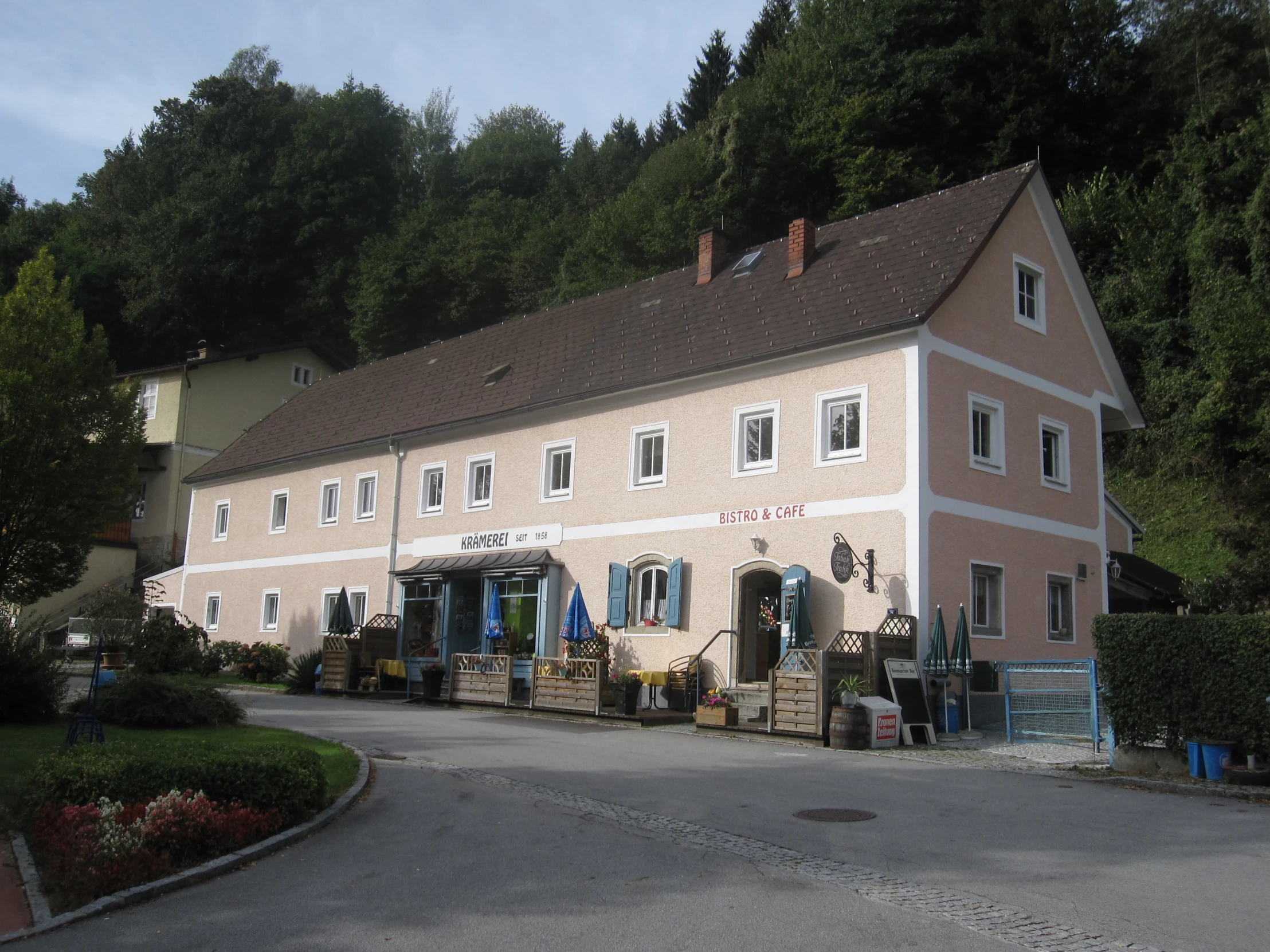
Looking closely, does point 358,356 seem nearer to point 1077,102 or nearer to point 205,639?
point 205,639

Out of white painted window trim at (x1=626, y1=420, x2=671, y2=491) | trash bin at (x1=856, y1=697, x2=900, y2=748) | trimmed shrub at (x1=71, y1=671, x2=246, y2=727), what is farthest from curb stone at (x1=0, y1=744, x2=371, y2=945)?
white painted window trim at (x1=626, y1=420, x2=671, y2=491)

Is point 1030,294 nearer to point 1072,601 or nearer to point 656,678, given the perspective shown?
point 1072,601

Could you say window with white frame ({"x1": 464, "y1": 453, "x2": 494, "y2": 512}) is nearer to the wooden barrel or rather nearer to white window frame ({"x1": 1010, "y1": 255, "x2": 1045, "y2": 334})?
white window frame ({"x1": 1010, "y1": 255, "x2": 1045, "y2": 334})

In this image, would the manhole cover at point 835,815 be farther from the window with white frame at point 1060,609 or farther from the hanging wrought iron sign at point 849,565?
the window with white frame at point 1060,609

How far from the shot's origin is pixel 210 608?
3719 centimetres

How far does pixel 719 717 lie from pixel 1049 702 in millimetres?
5046

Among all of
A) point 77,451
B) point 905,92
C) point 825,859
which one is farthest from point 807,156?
point 825,859

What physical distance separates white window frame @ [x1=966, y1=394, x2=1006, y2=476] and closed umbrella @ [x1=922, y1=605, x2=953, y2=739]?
3.34 m

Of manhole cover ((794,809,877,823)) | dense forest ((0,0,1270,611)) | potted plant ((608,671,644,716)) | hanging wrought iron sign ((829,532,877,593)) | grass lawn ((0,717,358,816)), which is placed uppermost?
dense forest ((0,0,1270,611))

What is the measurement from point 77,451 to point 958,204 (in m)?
18.9

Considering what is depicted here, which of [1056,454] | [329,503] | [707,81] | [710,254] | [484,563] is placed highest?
[707,81]

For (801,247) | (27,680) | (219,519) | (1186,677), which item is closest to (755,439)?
(801,247)

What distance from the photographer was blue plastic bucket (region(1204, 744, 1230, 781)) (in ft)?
42.2

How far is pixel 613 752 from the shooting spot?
15578 millimetres
